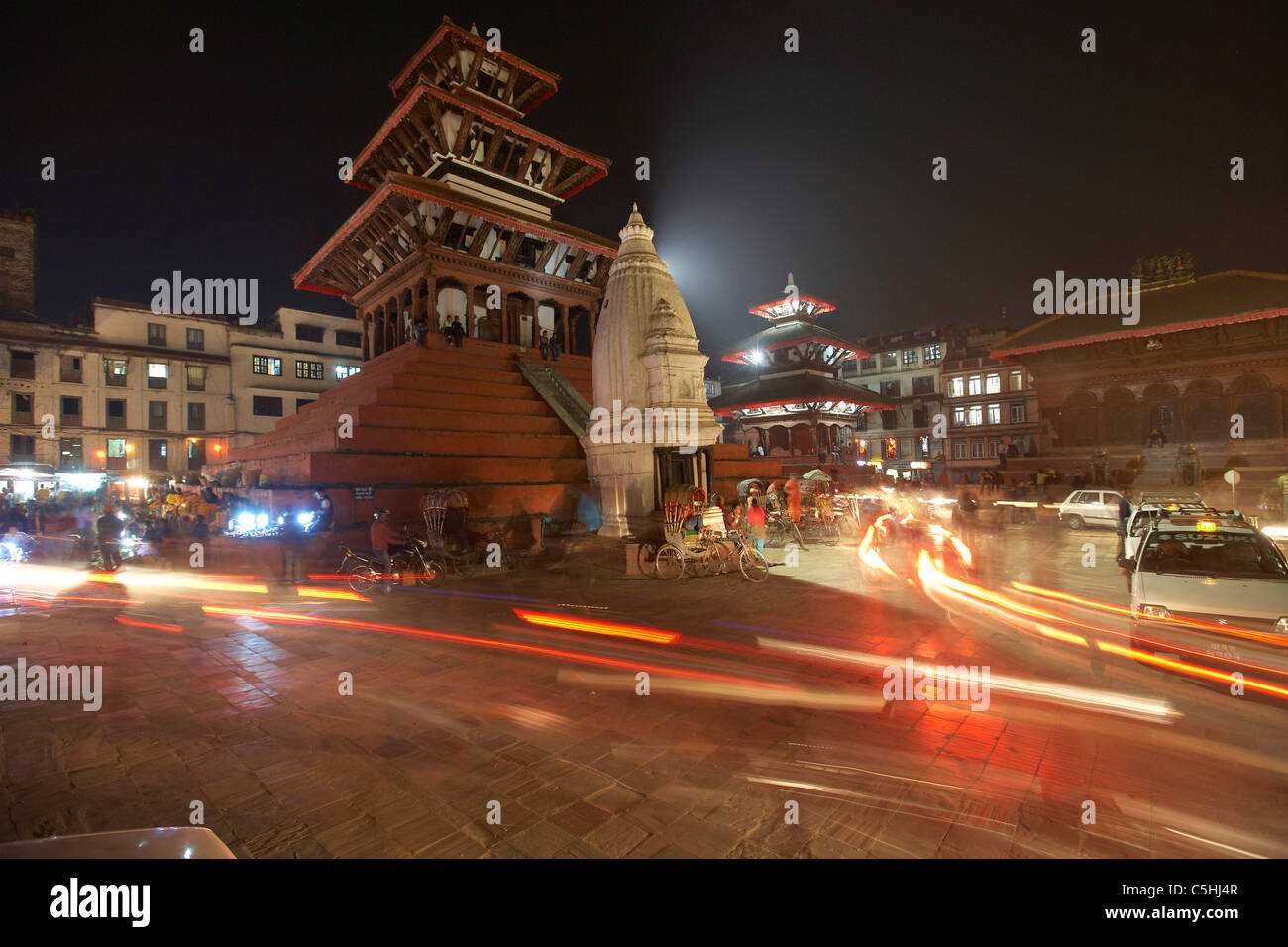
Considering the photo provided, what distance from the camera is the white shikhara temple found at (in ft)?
37.7

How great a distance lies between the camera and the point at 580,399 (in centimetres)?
1895

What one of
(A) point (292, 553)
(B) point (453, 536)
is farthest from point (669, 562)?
(A) point (292, 553)

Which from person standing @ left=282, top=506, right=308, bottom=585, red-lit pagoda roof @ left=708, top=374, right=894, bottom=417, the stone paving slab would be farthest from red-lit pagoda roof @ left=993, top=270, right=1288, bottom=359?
person standing @ left=282, top=506, right=308, bottom=585

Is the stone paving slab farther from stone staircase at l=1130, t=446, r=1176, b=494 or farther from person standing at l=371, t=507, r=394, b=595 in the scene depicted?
stone staircase at l=1130, t=446, r=1176, b=494

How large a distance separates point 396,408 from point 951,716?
13.7 m

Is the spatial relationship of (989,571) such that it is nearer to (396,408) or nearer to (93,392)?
(396,408)

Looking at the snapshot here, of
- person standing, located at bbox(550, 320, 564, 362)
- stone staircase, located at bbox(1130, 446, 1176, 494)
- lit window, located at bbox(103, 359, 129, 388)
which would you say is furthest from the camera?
lit window, located at bbox(103, 359, 129, 388)

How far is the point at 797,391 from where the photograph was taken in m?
35.5

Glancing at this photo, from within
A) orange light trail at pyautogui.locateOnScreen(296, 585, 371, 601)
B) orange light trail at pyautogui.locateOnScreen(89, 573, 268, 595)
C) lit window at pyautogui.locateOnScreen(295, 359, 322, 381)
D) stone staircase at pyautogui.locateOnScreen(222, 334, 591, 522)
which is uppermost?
lit window at pyautogui.locateOnScreen(295, 359, 322, 381)

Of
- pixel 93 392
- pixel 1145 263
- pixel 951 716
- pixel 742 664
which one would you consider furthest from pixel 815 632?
pixel 93 392

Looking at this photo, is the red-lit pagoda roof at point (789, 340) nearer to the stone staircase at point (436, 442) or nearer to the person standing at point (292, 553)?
the stone staircase at point (436, 442)

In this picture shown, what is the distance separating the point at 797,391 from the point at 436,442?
26461mm

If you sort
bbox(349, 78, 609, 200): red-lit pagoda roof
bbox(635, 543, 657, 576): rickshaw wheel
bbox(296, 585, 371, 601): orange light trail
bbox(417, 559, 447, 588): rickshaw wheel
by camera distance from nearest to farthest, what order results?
bbox(296, 585, 371, 601): orange light trail → bbox(417, 559, 447, 588): rickshaw wheel → bbox(635, 543, 657, 576): rickshaw wheel → bbox(349, 78, 609, 200): red-lit pagoda roof

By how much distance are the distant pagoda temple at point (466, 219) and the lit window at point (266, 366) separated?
16702 millimetres
